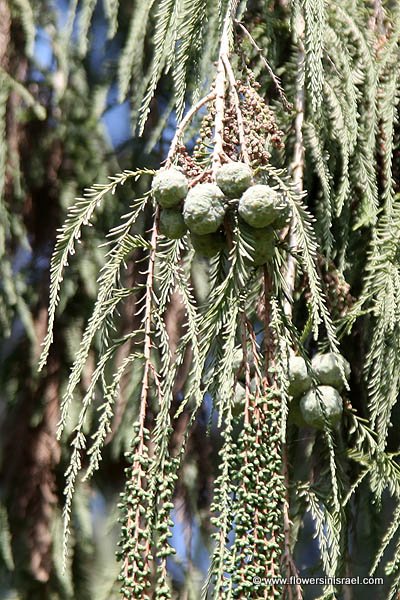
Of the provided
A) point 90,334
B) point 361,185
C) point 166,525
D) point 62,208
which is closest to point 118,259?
point 90,334

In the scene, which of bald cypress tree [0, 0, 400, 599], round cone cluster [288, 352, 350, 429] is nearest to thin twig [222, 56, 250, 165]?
bald cypress tree [0, 0, 400, 599]

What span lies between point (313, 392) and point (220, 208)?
13.2 inches

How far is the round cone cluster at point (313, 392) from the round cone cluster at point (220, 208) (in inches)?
9.7

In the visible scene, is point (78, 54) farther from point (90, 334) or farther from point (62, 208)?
point (90, 334)

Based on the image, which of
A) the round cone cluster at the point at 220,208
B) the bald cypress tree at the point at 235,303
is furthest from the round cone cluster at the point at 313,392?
the round cone cluster at the point at 220,208

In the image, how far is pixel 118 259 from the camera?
73 centimetres

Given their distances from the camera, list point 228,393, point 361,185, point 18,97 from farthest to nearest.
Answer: point 18,97, point 361,185, point 228,393

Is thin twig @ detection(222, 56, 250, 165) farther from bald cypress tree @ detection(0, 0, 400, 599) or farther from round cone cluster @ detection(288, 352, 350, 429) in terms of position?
round cone cluster @ detection(288, 352, 350, 429)

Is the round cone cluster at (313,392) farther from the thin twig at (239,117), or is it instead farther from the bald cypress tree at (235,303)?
the thin twig at (239,117)

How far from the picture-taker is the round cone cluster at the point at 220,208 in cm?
64

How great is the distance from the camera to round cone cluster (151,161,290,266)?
0.64m

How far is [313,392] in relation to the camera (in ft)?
3.07

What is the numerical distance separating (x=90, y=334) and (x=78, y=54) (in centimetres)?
104

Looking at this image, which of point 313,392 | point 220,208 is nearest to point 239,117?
point 220,208
